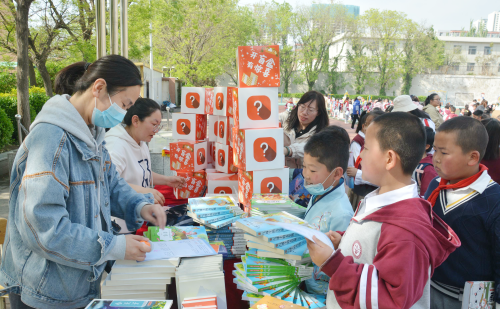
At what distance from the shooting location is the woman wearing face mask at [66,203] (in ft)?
3.94

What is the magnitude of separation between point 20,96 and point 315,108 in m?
7.61

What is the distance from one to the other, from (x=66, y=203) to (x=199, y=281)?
602 millimetres

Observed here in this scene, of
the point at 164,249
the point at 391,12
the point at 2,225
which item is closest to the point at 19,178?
the point at 164,249

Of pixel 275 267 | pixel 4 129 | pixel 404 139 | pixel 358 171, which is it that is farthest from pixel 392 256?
pixel 4 129

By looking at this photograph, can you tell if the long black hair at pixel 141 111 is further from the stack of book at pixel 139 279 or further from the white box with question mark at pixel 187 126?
the stack of book at pixel 139 279

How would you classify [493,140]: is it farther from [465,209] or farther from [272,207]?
[272,207]

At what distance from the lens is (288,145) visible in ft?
11.8

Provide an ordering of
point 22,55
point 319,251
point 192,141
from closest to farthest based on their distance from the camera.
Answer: point 319,251
point 192,141
point 22,55

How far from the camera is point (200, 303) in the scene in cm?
138

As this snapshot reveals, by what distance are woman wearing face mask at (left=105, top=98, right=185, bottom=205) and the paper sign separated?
0.77 meters

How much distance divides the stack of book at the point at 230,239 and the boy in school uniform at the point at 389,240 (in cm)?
83

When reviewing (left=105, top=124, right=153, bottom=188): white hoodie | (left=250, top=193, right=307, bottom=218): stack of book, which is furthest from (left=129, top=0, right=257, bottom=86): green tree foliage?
(left=250, top=193, right=307, bottom=218): stack of book

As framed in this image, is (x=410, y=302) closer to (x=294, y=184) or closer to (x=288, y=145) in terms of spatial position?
(x=294, y=184)

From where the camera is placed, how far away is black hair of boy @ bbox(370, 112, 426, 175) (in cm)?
118
